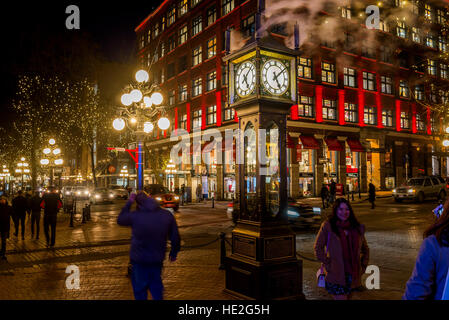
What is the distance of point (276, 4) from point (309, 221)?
881 centimetres

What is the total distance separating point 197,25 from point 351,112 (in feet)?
66.2

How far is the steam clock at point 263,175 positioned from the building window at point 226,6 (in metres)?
32.0

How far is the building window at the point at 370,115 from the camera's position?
38188 millimetres

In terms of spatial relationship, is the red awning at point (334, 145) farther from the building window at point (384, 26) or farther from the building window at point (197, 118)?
the building window at point (197, 118)

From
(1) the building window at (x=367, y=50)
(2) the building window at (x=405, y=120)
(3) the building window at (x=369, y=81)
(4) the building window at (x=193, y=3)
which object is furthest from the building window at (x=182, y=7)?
(2) the building window at (x=405, y=120)

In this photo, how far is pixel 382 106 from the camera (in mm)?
39281

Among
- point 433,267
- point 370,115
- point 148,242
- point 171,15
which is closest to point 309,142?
point 370,115

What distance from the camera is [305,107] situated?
111ft

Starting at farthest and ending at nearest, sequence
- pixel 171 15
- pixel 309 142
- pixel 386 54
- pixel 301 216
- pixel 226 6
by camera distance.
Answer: pixel 171 15 < pixel 386 54 < pixel 226 6 < pixel 309 142 < pixel 301 216

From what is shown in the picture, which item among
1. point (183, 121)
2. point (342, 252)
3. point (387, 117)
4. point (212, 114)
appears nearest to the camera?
point (342, 252)

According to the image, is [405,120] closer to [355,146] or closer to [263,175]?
Answer: [355,146]

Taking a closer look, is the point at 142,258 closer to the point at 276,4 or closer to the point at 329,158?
the point at 276,4

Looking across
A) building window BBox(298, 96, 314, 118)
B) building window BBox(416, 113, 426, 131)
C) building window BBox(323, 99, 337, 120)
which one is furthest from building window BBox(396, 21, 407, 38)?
building window BBox(298, 96, 314, 118)
